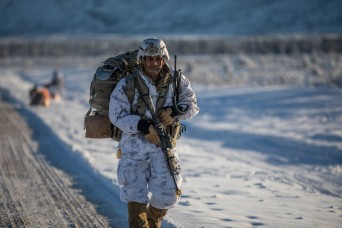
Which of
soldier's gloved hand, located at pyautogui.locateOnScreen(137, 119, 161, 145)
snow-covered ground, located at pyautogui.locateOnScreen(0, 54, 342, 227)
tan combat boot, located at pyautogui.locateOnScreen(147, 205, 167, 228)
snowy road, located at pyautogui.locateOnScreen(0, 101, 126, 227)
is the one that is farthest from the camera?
snow-covered ground, located at pyautogui.locateOnScreen(0, 54, 342, 227)

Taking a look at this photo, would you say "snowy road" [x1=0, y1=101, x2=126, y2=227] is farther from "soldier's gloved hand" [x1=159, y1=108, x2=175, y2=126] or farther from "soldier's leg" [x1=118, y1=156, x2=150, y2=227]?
"soldier's gloved hand" [x1=159, y1=108, x2=175, y2=126]

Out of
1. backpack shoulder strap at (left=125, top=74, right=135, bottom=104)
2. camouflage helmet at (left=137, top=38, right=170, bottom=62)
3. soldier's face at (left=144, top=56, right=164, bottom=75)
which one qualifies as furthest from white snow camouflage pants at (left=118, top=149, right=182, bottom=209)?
camouflage helmet at (left=137, top=38, right=170, bottom=62)

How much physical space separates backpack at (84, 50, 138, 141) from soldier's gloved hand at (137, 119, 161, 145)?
467 millimetres

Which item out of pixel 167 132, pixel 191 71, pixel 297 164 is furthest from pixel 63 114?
pixel 191 71

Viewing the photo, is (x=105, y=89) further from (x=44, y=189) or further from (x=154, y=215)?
(x=44, y=189)

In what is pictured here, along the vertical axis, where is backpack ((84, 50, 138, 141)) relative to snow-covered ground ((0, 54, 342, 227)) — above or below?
above

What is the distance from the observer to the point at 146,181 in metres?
5.54

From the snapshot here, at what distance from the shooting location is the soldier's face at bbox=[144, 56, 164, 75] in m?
5.52

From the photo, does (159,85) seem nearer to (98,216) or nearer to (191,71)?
(98,216)

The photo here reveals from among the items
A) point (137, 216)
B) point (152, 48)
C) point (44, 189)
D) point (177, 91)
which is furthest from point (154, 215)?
point (44, 189)

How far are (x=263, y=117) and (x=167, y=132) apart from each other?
1254 cm

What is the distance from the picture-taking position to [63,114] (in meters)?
18.7

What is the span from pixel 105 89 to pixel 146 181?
3.11 ft

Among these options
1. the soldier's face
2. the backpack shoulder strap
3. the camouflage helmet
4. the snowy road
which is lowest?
the snowy road
